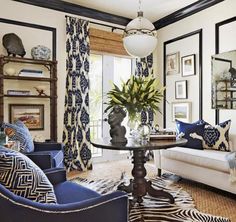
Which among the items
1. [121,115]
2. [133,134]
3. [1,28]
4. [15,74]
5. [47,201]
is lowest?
[47,201]

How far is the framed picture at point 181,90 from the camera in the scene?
4758 millimetres

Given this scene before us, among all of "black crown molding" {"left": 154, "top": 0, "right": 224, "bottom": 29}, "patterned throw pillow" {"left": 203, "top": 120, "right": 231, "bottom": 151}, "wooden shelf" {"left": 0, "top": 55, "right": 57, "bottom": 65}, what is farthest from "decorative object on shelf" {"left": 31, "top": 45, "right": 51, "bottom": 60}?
"patterned throw pillow" {"left": 203, "top": 120, "right": 231, "bottom": 151}

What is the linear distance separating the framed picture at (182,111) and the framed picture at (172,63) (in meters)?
0.67

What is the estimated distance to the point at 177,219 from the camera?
95.6 inches

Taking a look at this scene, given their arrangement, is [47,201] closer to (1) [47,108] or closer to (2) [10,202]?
(2) [10,202]

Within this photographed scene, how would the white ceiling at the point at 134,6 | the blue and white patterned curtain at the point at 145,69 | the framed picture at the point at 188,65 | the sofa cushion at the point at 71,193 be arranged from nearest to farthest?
the sofa cushion at the point at 71,193
the white ceiling at the point at 134,6
the framed picture at the point at 188,65
the blue and white patterned curtain at the point at 145,69

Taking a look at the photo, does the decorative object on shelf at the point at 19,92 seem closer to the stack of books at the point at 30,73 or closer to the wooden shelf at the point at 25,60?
the stack of books at the point at 30,73

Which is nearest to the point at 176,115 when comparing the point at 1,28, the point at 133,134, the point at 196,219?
the point at 133,134

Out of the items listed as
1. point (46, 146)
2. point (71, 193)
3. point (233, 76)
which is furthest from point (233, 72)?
point (71, 193)

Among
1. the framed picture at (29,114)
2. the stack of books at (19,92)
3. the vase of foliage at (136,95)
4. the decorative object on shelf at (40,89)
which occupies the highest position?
the decorative object on shelf at (40,89)

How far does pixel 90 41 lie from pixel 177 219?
11.4 ft

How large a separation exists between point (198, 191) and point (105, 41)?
3189 mm

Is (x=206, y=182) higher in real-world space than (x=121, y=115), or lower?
lower

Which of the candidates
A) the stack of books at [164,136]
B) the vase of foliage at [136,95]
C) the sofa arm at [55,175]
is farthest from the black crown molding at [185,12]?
the sofa arm at [55,175]
